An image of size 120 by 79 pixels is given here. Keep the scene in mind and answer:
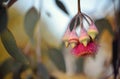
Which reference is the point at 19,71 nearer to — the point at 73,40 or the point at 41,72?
the point at 41,72

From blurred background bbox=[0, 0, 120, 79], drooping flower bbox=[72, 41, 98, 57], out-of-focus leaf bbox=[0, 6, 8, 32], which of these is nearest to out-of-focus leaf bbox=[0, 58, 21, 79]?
blurred background bbox=[0, 0, 120, 79]

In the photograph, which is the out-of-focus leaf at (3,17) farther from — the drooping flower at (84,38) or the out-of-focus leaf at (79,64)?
the out-of-focus leaf at (79,64)

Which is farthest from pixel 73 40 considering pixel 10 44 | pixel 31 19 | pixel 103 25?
pixel 103 25

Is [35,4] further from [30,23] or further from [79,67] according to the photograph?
[79,67]

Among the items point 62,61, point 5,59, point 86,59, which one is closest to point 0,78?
point 5,59

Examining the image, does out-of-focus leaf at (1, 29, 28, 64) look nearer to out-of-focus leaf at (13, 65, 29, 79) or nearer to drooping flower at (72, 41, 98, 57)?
drooping flower at (72, 41, 98, 57)

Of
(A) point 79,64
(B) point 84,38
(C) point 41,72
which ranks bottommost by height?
(A) point 79,64
